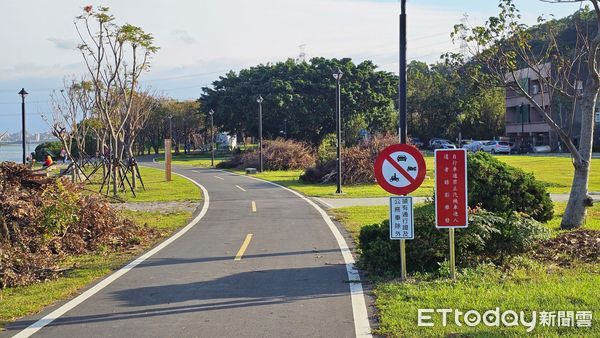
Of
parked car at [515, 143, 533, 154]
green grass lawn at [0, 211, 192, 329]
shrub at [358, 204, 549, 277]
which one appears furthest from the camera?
parked car at [515, 143, 533, 154]

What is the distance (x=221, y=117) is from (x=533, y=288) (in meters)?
58.3

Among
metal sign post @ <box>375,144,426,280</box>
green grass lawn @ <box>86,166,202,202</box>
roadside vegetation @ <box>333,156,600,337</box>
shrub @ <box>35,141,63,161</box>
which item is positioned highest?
shrub @ <box>35,141,63,161</box>

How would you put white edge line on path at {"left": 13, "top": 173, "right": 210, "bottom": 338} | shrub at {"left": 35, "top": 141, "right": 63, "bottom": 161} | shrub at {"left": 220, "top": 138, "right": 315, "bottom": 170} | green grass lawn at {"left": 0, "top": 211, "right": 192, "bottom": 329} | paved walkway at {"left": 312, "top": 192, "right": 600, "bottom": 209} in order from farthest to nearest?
1. shrub at {"left": 35, "top": 141, "right": 63, "bottom": 161}
2. shrub at {"left": 220, "top": 138, "right": 315, "bottom": 170}
3. paved walkway at {"left": 312, "top": 192, "right": 600, "bottom": 209}
4. green grass lawn at {"left": 0, "top": 211, "right": 192, "bottom": 329}
5. white edge line on path at {"left": 13, "top": 173, "right": 210, "bottom": 338}

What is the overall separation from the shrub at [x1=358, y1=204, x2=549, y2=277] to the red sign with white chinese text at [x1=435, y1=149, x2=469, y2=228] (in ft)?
2.55

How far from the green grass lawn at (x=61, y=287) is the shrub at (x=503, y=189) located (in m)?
6.92

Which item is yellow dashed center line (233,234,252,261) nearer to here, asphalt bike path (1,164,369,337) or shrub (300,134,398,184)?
asphalt bike path (1,164,369,337)

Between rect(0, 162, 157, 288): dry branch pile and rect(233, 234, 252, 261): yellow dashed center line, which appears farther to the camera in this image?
rect(233, 234, 252, 261): yellow dashed center line

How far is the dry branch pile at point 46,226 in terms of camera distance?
31.1ft

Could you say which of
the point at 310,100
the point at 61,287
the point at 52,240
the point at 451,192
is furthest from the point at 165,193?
the point at 310,100

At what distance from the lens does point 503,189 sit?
12648 mm

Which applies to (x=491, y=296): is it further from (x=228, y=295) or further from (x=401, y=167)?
(x=228, y=295)

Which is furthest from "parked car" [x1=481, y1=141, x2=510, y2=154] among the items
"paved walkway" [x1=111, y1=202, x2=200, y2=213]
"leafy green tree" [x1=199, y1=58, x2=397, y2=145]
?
"paved walkway" [x1=111, y1=202, x2=200, y2=213]

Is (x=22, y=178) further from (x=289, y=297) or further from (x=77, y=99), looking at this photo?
(x=77, y=99)

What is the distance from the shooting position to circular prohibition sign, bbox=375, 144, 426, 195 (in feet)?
27.2
